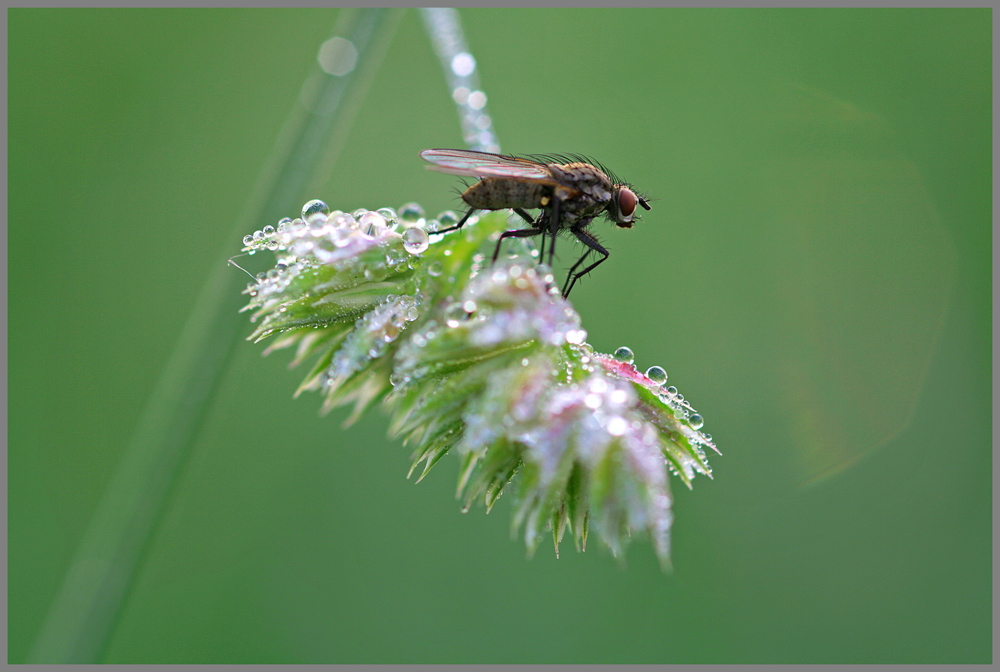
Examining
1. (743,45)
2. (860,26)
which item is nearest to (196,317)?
(743,45)

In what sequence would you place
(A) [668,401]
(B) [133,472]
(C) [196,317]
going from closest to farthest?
(A) [668,401] → (B) [133,472] → (C) [196,317]

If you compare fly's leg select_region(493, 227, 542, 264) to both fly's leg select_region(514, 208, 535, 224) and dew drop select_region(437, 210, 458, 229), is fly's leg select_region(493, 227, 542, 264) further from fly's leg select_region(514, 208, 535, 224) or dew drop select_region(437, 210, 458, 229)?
dew drop select_region(437, 210, 458, 229)

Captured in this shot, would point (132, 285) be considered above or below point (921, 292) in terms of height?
below

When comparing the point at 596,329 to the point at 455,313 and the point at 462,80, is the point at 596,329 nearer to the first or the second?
the point at 462,80

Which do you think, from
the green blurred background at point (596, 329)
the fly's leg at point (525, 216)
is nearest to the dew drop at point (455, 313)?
the fly's leg at point (525, 216)

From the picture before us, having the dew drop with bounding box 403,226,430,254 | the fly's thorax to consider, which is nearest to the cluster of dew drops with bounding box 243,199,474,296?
the dew drop with bounding box 403,226,430,254

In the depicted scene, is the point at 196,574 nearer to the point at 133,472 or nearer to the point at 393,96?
the point at 133,472
